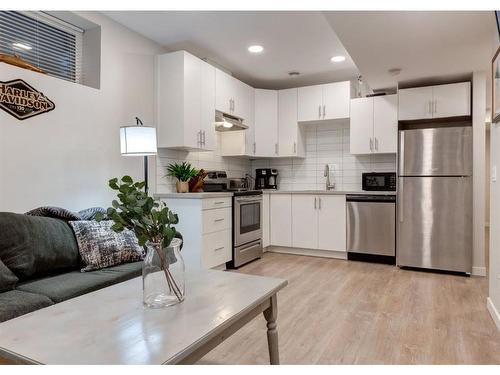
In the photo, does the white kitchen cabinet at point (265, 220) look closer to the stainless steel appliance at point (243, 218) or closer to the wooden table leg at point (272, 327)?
the stainless steel appliance at point (243, 218)

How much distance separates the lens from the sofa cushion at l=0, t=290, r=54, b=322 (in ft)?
5.36

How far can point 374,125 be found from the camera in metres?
4.56

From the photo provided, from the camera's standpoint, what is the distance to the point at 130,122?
11.8 ft

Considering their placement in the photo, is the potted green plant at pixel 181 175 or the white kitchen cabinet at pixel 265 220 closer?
the potted green plant at pixel 181 175

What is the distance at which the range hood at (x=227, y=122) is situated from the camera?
4.39m

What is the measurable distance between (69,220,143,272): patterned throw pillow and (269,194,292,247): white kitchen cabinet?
2626mm

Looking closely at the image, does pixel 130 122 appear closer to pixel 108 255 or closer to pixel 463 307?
pixel 108 255

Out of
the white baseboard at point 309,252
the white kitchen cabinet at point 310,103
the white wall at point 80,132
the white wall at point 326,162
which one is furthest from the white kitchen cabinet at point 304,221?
the white wall at point 80,132

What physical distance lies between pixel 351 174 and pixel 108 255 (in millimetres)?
3674

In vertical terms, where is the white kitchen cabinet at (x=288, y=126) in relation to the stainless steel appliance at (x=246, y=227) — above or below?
above

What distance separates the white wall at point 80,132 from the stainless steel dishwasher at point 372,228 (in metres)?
2.69

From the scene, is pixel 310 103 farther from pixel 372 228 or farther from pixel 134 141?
pixel 134 141

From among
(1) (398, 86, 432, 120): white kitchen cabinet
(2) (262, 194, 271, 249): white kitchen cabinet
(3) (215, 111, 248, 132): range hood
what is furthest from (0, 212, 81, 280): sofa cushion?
(1) (398, 86, 432, 120): white kitchen cabinet

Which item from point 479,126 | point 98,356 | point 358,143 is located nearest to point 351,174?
point 358,143
